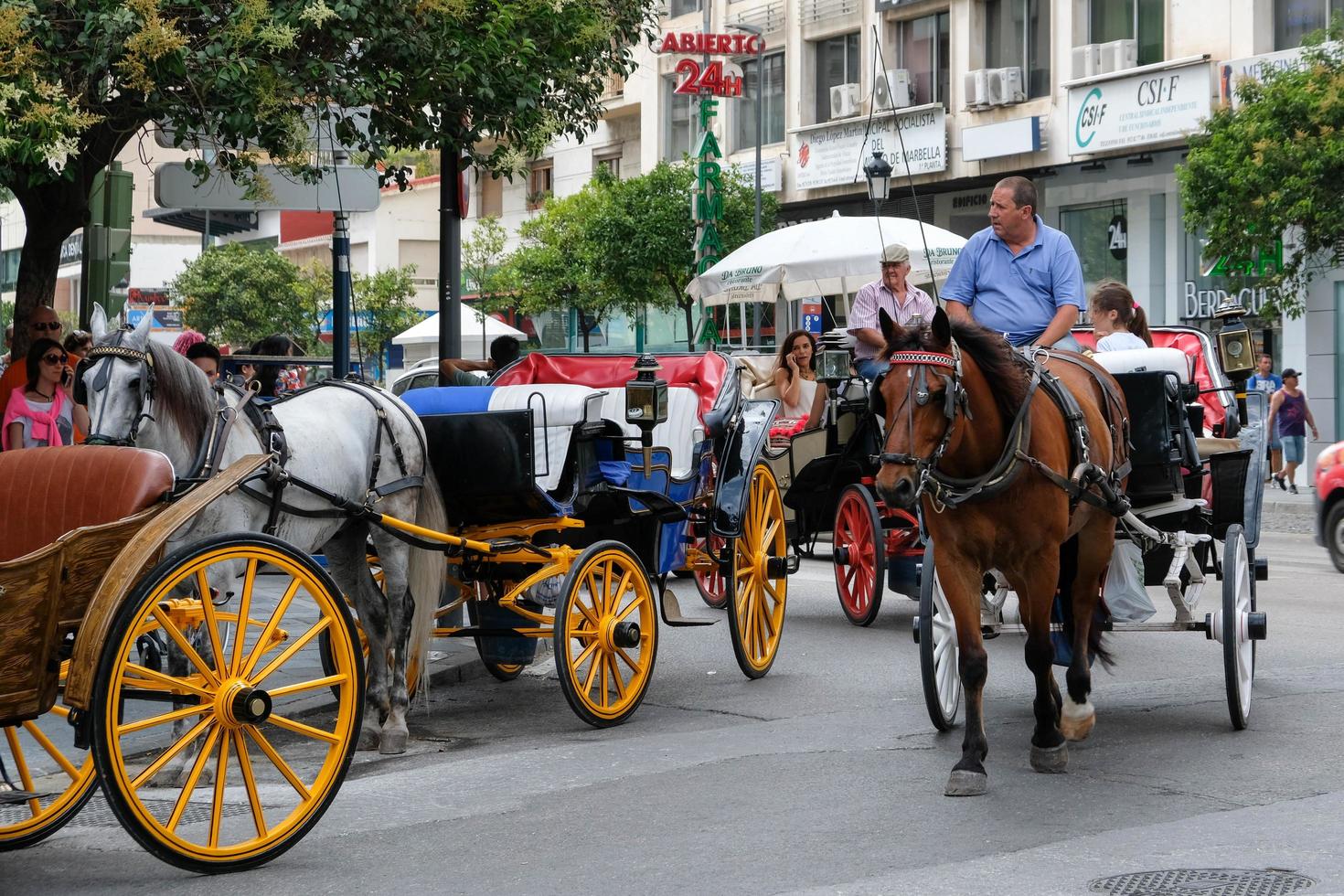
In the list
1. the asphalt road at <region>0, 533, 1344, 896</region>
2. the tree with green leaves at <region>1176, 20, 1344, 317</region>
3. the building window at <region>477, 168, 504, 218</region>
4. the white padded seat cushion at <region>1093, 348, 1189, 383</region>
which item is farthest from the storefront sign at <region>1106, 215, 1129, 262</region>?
the building window at <region>477, 168, 504, 218</region>

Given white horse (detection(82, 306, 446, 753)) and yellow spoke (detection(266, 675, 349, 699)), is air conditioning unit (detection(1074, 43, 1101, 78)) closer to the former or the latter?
white horse (detection(82, 306, 446, 753))

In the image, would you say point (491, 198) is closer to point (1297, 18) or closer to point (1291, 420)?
point (1297, 18)

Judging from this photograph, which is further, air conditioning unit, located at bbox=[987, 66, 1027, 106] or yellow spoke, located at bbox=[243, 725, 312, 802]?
air conditioning unit, located at bbox=[987, 66, 1027, 106]

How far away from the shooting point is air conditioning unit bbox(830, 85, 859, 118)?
33.9 m

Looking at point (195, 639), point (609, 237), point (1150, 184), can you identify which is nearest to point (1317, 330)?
point (1150, 184)

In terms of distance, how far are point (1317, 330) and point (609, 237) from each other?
1468 centimetres

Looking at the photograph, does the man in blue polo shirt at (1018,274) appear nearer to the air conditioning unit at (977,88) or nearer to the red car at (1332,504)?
the red car at (1332,504)

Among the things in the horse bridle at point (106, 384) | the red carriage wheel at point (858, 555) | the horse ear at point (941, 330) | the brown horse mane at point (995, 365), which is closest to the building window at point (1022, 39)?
the red carriage wheel at point (858, 555)

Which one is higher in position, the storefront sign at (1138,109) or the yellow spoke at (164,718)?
the storefront sign at (1138,109)

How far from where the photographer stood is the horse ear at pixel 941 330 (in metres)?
6.04

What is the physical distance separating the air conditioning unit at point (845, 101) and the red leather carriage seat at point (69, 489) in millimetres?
29764

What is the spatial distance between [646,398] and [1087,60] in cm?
2256

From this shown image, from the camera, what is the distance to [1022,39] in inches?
1200

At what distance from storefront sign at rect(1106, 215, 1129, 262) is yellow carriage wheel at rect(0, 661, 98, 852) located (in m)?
24.7
